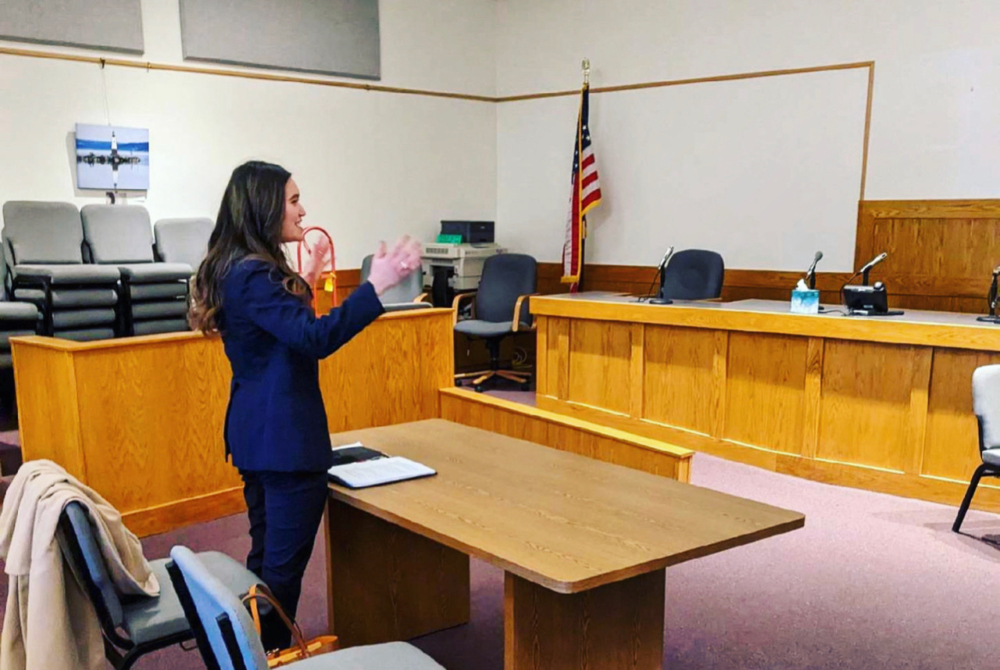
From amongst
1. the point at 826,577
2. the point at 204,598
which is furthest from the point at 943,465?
the point at 204,598

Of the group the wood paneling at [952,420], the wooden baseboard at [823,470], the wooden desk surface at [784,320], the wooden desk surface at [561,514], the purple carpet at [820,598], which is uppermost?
the wooden desk surface at [784,320]

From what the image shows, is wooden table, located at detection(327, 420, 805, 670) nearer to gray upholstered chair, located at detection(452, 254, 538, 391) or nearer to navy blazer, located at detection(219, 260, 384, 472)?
navy blazer, located at detection(219, 260, 384, 472)

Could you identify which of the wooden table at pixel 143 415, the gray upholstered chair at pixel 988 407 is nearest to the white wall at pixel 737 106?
the gray upholstered chair at pixel 988 407

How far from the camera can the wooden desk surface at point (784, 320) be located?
3.90 metres

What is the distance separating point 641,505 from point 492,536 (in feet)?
1.35

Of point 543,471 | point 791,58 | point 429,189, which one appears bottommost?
point 543,471

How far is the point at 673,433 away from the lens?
16.3 feet

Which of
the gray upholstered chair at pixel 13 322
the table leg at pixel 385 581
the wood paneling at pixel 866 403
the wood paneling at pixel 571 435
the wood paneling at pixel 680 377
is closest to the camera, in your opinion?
the table leg at pixel 385 581

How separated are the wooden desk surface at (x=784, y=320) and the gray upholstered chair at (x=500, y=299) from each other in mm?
929

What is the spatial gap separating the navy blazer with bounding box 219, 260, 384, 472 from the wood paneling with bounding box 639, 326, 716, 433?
315 centimetres

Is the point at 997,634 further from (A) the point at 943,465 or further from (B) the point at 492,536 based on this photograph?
(B) the point at 492,536

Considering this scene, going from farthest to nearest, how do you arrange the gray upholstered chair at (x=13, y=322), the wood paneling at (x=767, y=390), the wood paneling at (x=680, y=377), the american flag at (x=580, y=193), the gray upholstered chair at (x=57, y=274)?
the american flag at (x=580, y=193), the gray upholstered chair at (x=57, y=274), the gray upholstered chair at (x=13, y=322), the wood paneling at (x=680, y=377), the wood paneling at (x=767, y=390)

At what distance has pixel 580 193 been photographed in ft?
23.2

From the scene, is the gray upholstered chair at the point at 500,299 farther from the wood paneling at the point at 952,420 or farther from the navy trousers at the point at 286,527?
the navy trousers at the point at 286,527
